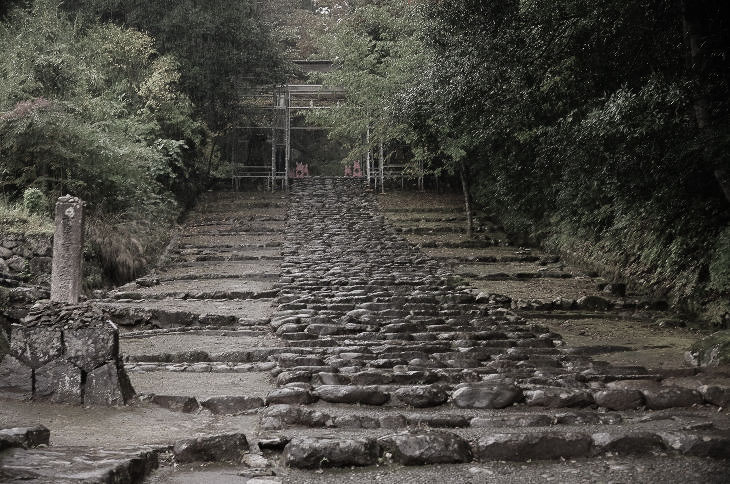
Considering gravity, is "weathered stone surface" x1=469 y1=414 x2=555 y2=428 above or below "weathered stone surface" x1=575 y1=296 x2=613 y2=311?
above

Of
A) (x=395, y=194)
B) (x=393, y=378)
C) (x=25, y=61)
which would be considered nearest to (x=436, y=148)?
(x=395, y=194)

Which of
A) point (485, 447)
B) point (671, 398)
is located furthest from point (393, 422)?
point (671, 398)

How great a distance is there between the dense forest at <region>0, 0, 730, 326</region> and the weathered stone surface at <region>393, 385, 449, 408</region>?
181 inches

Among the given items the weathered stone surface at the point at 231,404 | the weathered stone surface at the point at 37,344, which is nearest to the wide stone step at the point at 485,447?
the weathered stone surface at the point at 231,404

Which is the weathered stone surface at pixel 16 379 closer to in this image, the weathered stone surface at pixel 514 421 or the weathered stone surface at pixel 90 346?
the weathered stone surface at pixel 90 346

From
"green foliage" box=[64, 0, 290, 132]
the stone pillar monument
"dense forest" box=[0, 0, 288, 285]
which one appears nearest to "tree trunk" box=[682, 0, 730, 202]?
the stone pillar monument

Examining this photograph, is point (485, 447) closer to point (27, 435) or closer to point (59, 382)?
point (27, 435)

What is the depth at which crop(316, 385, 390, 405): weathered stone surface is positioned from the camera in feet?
23.1

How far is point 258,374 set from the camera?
9.03 meters

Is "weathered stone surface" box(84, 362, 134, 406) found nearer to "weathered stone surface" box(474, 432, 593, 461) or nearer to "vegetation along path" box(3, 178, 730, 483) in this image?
"vegetation along path" box(3, 178, 730, 483)

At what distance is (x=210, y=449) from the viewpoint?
208 inches

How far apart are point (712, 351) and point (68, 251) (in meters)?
10.3

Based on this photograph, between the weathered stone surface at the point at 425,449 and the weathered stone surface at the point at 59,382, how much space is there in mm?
3030

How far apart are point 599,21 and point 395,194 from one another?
20569 mm
